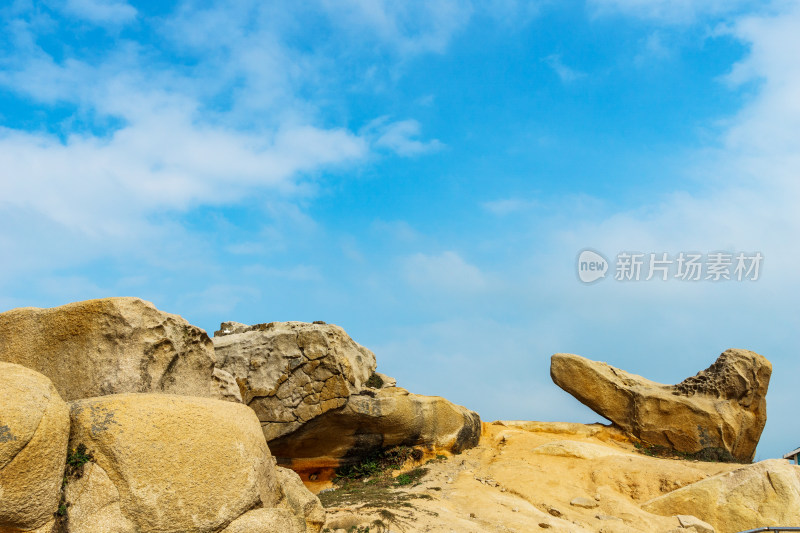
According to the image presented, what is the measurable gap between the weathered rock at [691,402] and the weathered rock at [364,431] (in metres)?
5.02

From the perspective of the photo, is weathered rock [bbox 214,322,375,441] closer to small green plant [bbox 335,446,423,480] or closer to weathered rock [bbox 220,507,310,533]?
small green plant [bbox 335,446,423,480]

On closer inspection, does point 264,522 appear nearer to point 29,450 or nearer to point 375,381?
point 29,450

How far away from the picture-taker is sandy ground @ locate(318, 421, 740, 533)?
32.4 feet

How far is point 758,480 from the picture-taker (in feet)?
39.1

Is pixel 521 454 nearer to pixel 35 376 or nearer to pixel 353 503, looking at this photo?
pixel 353 503

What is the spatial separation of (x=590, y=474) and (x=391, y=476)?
4129mm

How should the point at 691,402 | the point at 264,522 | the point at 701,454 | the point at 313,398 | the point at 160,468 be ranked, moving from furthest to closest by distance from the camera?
1. the point at 691,402
2. the point at 701,454
3. the point at 313,398
4. the point at 264,522
5. the point at 160,468

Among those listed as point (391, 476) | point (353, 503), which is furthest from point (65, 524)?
point (391, 476)

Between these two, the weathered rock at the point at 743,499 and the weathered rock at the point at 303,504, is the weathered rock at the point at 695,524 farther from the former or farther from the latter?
the weathered rock at the point at 303,504

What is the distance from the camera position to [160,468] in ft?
19.8

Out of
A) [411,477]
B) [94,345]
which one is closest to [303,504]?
[94,345]

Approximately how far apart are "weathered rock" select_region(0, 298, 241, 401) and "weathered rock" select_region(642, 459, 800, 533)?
9.31 meters

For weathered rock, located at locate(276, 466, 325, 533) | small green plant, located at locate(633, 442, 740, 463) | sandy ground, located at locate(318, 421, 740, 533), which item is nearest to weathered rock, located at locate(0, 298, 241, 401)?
weathered rock, located at locate(276, 466, 325, 533)

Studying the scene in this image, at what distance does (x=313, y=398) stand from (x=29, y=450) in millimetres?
8124
